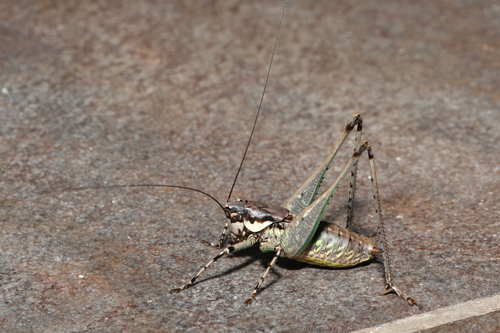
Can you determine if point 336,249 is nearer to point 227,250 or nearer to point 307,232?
point 307,232

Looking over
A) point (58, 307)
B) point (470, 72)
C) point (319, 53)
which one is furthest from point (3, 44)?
point (470, 72)

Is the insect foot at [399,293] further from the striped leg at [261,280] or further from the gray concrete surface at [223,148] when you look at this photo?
the striped leg at [261,280]

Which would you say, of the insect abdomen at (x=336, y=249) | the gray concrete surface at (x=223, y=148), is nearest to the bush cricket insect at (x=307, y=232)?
the insect abdomen at (x=336, y=249)

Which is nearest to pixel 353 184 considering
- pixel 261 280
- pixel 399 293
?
pixel 399 293

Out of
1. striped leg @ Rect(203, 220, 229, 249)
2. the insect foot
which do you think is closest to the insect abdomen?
the insect foot

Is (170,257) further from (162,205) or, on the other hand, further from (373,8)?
(373,8)

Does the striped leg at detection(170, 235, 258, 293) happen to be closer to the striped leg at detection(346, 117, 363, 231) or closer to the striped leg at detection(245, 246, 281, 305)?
the striped leg at detection(245, 246, 281, 305)
